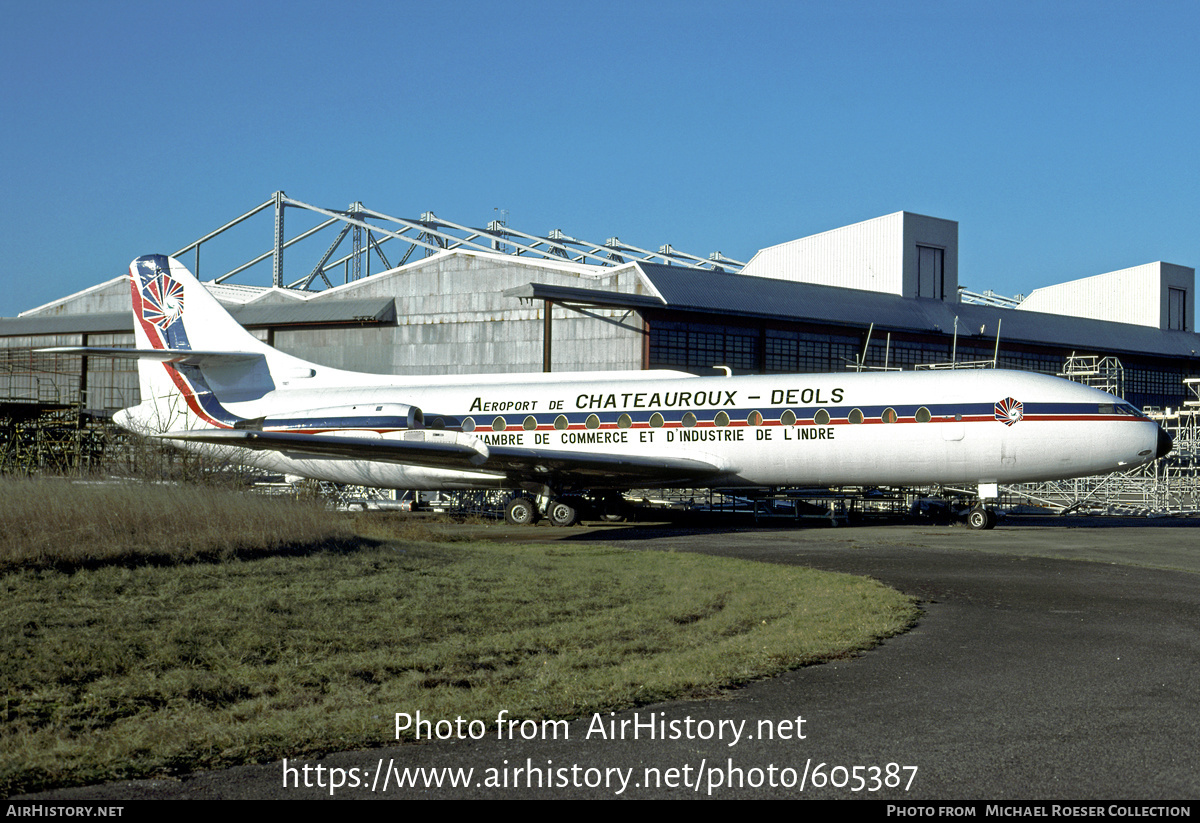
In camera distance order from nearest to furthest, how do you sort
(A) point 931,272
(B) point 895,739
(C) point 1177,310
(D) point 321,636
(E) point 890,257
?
(B) point 895,739 → (D) point 321,636 → (E) point 890,257 → (A) point 931,272 → (C) point 1177,310

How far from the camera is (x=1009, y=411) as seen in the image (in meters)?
23.8

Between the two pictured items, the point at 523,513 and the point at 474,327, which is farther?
the point at 474,327

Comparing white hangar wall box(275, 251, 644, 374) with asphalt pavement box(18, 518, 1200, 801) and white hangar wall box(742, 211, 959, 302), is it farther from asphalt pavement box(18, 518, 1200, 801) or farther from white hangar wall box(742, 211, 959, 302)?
asphalt pavement box(18, 518, 1200, 801)

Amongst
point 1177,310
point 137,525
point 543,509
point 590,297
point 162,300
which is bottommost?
point 543,509

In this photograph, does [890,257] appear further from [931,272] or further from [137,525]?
[137,525]

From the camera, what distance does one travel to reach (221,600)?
11.4 meters

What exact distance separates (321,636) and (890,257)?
156 ft

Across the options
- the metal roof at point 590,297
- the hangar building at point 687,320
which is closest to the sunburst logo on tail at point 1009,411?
the hangar building at point 687,320

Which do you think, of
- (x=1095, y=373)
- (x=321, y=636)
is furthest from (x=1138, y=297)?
(x=321, y=636)

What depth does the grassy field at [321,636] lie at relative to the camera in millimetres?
6617

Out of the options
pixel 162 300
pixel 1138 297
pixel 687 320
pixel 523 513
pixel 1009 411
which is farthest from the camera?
pixel 1138 297

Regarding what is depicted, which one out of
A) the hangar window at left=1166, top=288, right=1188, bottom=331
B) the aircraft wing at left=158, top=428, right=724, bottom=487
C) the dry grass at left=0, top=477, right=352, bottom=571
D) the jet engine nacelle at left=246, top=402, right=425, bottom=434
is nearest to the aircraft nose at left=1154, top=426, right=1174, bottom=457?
the aircraft wing at left=158, top=428, right=724, bottom=487
